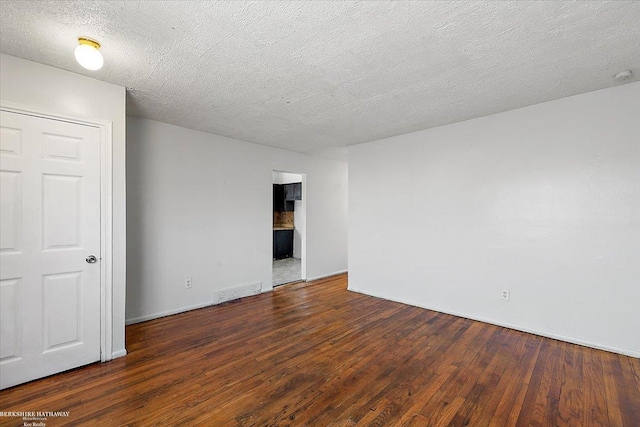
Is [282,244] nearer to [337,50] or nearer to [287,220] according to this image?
[287,220]

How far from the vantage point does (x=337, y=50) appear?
2029 mm

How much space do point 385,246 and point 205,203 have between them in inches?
111

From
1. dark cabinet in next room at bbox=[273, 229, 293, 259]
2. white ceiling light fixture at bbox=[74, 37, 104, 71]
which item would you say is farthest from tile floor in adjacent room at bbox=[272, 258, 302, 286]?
white ceiling light fixture at bbox=[74, 37, 104, 71]

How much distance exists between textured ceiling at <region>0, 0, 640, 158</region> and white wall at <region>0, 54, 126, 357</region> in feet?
0.32

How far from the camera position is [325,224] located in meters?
5.81

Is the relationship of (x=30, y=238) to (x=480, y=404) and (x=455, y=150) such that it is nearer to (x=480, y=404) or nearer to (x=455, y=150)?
(x=480, y=404)

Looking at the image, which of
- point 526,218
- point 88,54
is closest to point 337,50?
point 88,54

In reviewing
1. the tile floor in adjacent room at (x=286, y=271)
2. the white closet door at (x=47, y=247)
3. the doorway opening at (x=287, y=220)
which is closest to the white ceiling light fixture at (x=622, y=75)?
the white closet door at (x=47, y=247)

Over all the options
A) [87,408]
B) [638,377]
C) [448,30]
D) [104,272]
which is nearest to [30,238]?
[104,272]

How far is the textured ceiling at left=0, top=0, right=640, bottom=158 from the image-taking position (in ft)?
5.41

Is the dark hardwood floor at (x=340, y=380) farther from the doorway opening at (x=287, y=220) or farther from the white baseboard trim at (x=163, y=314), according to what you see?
the doorway opening at (x=287, y=220)

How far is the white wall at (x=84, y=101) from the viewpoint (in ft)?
6.98

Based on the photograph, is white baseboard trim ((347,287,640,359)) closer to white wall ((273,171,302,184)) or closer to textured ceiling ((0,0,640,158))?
textured ceiling ((0,0,640,158))

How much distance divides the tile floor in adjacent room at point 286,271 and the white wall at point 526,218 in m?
1.91
